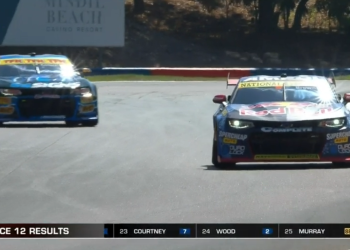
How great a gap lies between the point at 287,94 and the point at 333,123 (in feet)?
4.10

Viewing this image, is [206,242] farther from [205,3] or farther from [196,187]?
[205,3]

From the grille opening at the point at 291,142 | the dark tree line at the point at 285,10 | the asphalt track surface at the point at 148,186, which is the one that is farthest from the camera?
the dark tree line at the point at 285,10

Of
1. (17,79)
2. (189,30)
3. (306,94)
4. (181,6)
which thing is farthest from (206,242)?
(181,6)

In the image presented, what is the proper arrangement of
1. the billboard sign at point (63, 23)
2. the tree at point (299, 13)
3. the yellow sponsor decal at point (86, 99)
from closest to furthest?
1. the yellow sponsor decal at point (86, 99)
2. the billboard sign at point (63, 23)
3. the tree at point (299, 13)

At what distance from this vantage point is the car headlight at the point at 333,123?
469 inches

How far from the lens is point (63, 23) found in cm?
4791

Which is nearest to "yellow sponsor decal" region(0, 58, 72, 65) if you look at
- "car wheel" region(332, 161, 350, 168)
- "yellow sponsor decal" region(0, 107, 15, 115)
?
"yellow sponsor decal" region(0, 107, 15, 115)

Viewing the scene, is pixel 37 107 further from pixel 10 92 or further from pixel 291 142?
pixel 291 142

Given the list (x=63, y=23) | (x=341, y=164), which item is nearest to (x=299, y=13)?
(x=63, y=23)

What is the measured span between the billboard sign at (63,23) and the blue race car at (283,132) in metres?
35.4

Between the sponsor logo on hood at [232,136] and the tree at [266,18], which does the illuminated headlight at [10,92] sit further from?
the tree at [266,18]

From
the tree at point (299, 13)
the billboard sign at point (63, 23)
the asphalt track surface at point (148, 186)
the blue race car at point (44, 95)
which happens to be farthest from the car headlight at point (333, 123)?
the tree at point (299, 13)

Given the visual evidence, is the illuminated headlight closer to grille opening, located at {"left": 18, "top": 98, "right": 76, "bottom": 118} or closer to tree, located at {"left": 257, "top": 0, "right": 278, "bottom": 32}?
grille opening, located at {"left": 18, "top": 98, "right": 76, "bottom": 118}

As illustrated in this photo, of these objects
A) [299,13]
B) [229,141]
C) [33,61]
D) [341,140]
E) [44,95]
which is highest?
[341,140]
